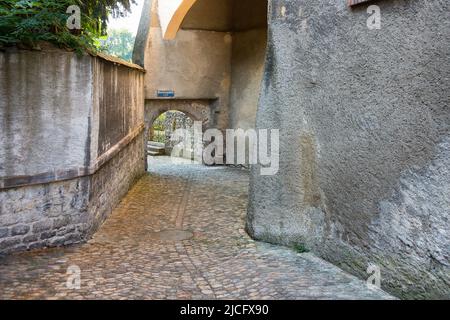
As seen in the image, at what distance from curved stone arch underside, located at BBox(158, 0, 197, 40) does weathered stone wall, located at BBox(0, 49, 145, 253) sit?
599cm

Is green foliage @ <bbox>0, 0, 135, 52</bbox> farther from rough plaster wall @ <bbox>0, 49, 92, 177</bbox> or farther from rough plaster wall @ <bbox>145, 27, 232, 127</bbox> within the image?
rough plaster wall @ <bbox>145, 27, 232, 127</bbox>

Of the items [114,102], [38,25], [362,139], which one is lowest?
[362,139]

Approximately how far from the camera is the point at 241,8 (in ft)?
46.0

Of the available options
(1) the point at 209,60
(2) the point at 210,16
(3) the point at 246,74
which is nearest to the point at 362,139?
(3) the point at 246,74

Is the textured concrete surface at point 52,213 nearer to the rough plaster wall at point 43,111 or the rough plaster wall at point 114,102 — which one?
the rough plaster wall at point 43,111

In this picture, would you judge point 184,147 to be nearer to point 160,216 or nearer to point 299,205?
point 160,216

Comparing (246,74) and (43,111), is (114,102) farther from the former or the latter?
(246,74)

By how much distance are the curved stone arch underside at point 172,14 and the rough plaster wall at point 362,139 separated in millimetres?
6708

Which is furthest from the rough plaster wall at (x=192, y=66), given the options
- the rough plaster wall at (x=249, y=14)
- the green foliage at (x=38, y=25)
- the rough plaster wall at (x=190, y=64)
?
→ the green foliage at (x=38, y=25)

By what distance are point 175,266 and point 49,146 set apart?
2.24 meters

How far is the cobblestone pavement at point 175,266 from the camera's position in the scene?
4.93 m

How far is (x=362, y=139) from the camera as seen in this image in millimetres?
5152

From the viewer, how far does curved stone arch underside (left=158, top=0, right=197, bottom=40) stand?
41.8ft

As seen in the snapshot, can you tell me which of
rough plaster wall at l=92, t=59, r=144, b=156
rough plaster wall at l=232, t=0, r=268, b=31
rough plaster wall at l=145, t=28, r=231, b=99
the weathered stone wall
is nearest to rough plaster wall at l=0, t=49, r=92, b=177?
the weathered stone wall
